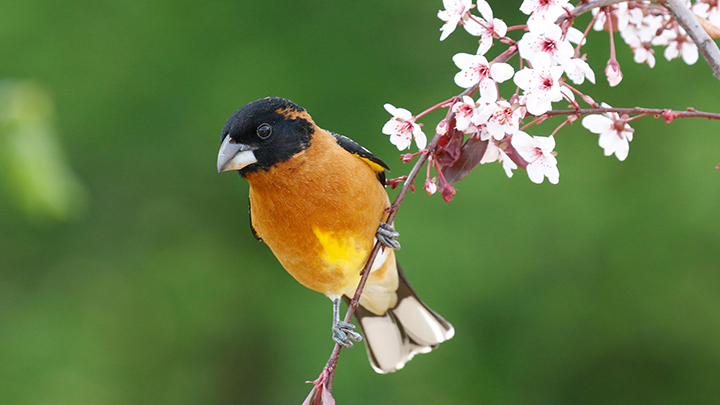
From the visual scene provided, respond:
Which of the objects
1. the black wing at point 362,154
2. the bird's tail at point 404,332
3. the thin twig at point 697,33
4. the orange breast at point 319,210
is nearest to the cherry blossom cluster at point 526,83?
the thin twig at point 697,33

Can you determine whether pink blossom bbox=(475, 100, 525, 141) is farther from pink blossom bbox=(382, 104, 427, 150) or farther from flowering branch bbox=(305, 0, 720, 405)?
pink blossom bbox=(382, 104, 427, 150)

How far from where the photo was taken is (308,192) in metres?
1.96

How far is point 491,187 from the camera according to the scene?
4820 mm

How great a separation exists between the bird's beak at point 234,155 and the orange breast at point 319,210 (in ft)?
0.28

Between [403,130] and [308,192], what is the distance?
52 centimetres

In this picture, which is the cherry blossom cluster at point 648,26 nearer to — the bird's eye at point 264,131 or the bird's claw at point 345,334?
the bird's eye at point 264,131

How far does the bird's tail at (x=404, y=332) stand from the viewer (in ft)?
9.23

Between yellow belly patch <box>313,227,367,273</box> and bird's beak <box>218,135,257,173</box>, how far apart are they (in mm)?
295

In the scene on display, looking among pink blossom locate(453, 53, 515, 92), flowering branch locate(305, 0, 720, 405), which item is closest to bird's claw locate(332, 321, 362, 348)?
flowering branch locate(305, 0, 720, 405)

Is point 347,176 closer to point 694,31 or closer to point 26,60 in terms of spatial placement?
point 694,31

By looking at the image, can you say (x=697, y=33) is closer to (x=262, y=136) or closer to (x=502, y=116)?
(x=502, y=116)

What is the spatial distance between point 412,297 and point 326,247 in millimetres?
979

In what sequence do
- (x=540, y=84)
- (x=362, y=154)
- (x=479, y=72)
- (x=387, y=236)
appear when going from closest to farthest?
(x=540, y=84) < (x=479, y=72) < (x=387, y=236) < (x=362, y=154)

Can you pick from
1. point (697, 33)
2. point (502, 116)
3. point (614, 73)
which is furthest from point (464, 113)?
point (697, 33)
